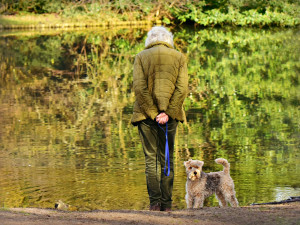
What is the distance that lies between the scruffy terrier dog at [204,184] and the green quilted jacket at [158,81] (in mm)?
547

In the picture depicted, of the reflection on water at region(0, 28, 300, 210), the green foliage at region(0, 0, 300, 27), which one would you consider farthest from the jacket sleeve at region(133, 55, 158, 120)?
the green foliage at region(0, 0, 300, 27)

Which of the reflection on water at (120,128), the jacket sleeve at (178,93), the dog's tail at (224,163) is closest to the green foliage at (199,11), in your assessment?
the reflection on water at (120,128)

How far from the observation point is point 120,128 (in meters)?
11.4

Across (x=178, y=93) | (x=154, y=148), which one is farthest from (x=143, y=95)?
(x=154, y=148)

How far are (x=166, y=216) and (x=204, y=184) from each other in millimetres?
782

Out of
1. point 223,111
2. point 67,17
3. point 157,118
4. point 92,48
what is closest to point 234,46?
point 92,48

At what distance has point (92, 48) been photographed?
27391mm

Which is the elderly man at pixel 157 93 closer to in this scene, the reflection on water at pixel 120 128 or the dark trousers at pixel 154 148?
the dark trousers at pixel 154 148

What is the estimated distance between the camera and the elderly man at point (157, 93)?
5.87 m

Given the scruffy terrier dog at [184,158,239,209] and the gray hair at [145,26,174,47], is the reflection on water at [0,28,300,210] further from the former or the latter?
the gray hair at [145,26,174,47]

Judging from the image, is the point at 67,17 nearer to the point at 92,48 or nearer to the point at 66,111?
the point at 92,48

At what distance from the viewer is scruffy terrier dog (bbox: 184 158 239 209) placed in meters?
5.99

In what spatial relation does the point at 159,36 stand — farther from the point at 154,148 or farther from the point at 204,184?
the point at 204,184

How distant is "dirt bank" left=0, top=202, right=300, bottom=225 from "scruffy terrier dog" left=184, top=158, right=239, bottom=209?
0.28 metres
